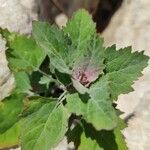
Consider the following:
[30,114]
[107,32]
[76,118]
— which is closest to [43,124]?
[30,114]

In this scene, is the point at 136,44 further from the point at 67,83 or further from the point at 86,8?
the point at 67,83

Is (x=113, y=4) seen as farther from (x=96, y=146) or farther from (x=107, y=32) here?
(x=96, y=146)

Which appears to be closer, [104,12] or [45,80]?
[45,80]

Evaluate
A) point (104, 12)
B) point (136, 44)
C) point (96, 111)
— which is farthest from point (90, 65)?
point (104, 12)

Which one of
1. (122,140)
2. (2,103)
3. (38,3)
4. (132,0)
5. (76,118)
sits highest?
(38,3)

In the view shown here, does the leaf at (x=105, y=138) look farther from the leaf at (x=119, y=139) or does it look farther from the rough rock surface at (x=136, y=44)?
the rough rock surface at (x=136, y=44)
